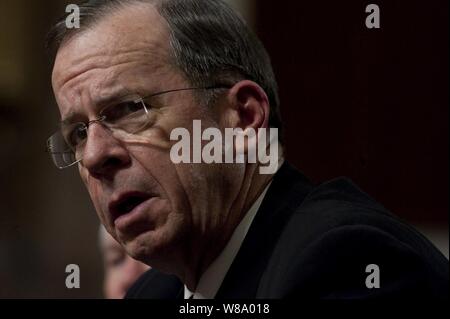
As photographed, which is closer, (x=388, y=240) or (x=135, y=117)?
(x=388, y=240)

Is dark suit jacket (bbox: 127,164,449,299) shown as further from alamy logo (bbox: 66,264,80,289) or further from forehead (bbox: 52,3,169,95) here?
alamy logo (bbox: 66,264,80,289)

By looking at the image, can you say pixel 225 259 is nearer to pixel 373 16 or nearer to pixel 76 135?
pixel 76 135

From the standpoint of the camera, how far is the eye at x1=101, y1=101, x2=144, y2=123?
1.22 metres

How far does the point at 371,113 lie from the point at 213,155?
1.55 feet

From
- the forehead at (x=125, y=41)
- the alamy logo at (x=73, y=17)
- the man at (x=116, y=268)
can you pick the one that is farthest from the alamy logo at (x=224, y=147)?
the man at (x=116, y=268)

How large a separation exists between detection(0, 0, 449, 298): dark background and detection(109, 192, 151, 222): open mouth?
0.25 m

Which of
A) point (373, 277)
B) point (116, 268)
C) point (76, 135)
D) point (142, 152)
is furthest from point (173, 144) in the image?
point (116, 268)

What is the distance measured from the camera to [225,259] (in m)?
1.25

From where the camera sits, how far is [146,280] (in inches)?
60.1

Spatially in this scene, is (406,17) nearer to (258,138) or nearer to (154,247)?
(258,138)

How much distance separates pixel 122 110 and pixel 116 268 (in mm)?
726

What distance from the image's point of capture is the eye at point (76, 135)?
4.09 ft

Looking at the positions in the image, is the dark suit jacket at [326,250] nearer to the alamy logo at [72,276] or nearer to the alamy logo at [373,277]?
the alamy logo at [373,277]
